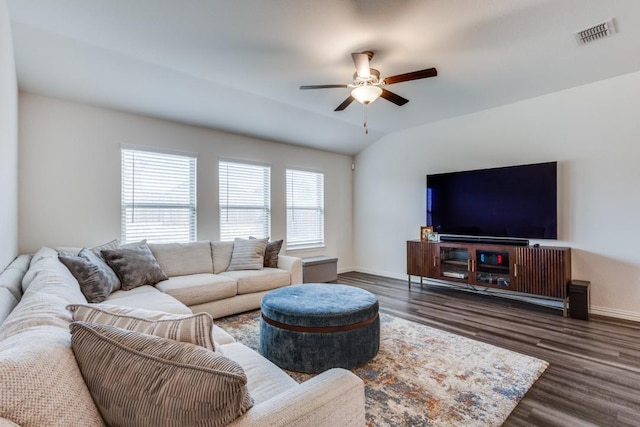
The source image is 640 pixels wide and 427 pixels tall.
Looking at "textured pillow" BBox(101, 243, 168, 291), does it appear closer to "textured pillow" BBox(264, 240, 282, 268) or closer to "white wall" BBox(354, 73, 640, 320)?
"textured pillow" BBox(264, 240, 282, 268)

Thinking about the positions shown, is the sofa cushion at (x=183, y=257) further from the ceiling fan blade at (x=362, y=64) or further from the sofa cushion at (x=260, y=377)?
the ceiling fan blade at (x=362, y=64)

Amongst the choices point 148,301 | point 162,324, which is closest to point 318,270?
point 148,301

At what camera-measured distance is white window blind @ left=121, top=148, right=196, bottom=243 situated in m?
3.94

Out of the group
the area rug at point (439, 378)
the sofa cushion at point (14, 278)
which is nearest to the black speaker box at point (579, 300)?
the area rug at point (439, 378)

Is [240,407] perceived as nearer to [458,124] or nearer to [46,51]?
[46,51]

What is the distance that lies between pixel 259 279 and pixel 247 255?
0.45m

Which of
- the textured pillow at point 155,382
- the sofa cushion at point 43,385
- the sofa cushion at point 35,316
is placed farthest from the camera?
the sofa cushion at point 35,316

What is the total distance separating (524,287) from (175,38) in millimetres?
4702

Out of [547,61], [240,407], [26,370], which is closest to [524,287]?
[547,61]

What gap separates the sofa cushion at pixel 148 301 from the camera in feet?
8.02

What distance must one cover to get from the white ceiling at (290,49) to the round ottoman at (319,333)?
232 cm

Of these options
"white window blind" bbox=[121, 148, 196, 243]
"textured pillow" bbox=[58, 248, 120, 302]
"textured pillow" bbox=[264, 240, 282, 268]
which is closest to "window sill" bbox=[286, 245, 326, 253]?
"textured pillow" bbox=[264, 240, 282, 268]

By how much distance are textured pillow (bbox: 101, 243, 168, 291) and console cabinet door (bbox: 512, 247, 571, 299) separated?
4.24 m

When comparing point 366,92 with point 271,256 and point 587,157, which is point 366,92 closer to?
point 271,256
